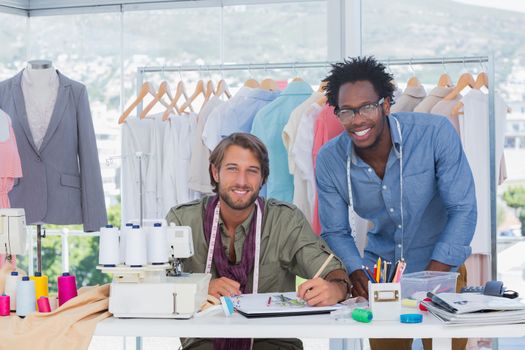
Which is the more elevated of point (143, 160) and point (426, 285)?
point (143, 160)

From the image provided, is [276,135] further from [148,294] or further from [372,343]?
[148,294]

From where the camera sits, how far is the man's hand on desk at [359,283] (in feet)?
9.93

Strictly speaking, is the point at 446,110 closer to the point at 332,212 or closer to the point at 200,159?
the point at 332,212

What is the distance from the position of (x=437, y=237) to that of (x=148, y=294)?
144 centimetres

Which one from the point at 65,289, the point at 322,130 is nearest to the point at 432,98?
the point at 322,130

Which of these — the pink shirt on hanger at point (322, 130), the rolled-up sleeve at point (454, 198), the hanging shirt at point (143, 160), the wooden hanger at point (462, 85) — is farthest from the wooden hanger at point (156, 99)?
the rolled-up sleeve at point (454, 198)

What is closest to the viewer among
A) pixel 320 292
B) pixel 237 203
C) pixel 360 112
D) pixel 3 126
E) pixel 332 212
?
pixel 320 292

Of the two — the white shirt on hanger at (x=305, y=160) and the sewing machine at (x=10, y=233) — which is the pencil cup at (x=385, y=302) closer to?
the sewing machine at (x=10, y=233)

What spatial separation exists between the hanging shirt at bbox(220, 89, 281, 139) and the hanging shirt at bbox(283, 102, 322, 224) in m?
0.33

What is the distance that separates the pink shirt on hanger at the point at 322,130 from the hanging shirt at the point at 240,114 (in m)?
0.41

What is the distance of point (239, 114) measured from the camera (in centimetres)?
432

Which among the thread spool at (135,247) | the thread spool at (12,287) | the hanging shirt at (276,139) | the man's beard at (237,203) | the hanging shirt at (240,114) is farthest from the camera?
the hanging shirt at (240,114)

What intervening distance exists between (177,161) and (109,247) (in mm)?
2026

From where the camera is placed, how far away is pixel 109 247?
246 centimetres
